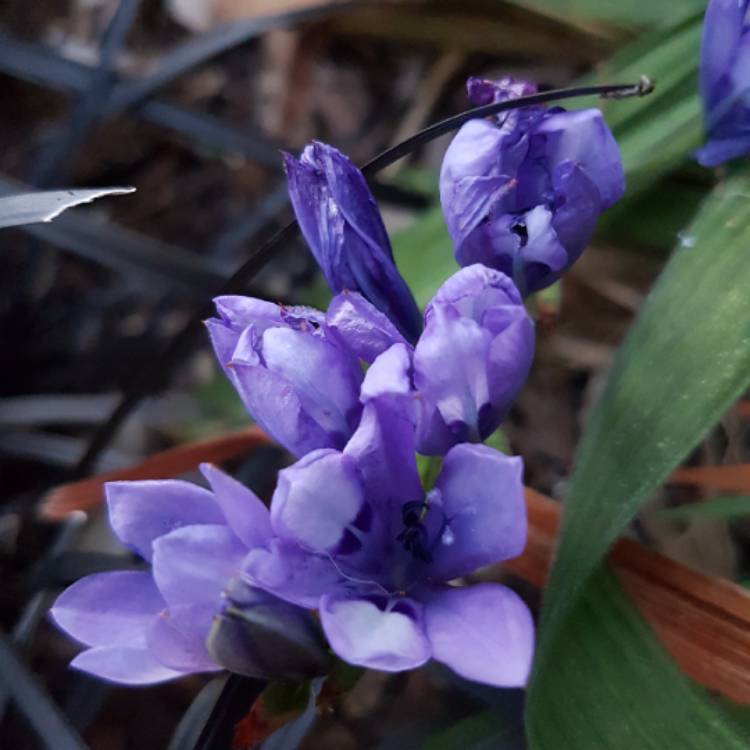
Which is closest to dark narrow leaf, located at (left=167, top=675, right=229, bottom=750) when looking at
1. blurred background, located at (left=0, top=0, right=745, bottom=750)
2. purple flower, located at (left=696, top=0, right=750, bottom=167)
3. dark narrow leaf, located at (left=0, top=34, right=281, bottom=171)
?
blurred background, located at (left=0, top=0, right=745, bottom=750)

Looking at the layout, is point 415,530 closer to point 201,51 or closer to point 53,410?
point 53,410

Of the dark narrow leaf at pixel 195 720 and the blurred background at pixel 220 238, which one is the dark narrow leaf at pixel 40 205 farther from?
the dark narrow leaf at pixel 195 720

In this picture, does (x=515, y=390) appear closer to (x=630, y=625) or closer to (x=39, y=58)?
(x=630, y=625)

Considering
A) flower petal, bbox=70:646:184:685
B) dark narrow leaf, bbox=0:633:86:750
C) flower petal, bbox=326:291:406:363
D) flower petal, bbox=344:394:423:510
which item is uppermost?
flower petal, bbox=326:291:406:363

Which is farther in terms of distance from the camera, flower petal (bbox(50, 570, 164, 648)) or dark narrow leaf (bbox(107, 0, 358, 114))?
dark narrow leaf (bbox(107, 0, 358, 114))

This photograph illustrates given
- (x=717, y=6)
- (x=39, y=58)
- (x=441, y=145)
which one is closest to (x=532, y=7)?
(x=441, y=145)

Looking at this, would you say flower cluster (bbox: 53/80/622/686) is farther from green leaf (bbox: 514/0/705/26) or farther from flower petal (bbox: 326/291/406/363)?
green leaf (bbox: 514/0/705/26)

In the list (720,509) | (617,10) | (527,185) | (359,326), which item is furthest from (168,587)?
(617,10)
